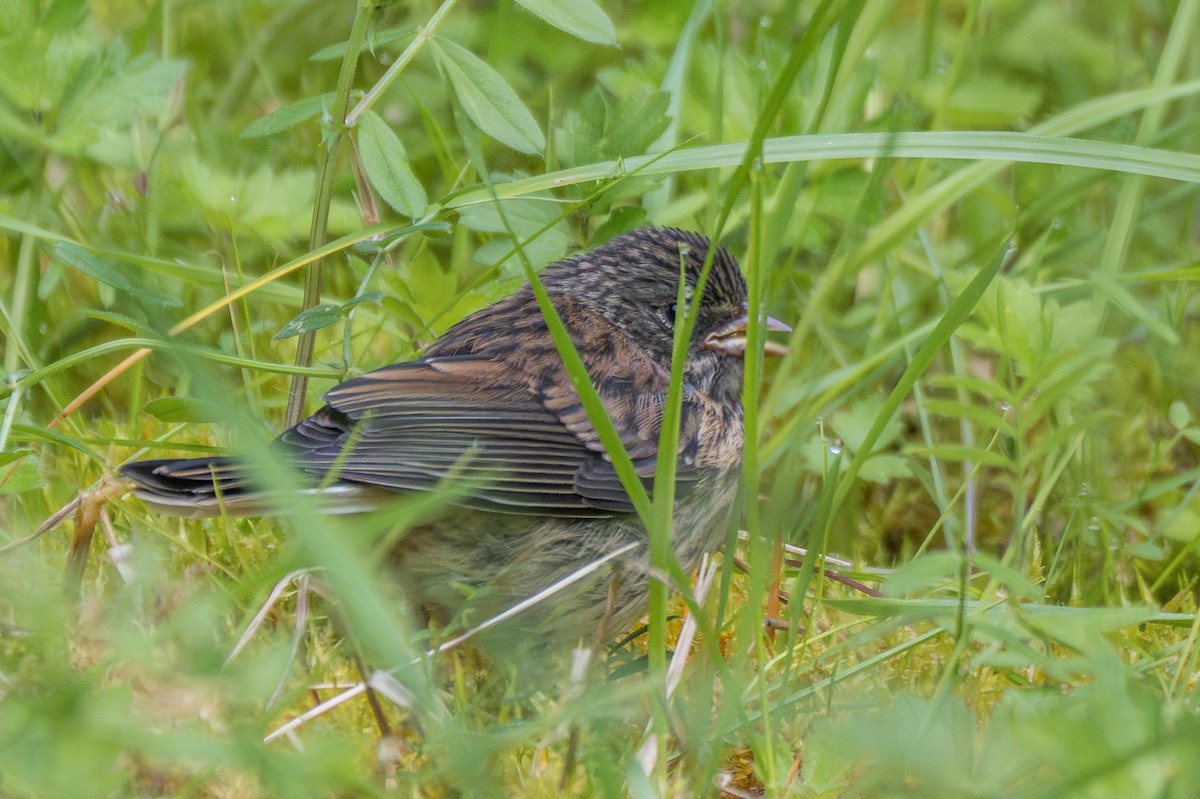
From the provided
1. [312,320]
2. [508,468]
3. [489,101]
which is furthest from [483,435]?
[489,101]

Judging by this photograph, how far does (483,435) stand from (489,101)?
0.77 m

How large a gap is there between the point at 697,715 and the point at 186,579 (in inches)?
50.7

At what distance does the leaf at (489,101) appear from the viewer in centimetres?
284

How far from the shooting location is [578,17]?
276 cm

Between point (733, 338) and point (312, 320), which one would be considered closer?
point (312, 320)

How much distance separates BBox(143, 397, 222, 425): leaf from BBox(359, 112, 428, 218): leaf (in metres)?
0.62

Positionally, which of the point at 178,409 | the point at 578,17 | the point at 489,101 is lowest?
the point at 178,409

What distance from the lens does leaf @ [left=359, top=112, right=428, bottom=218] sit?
9.51ft

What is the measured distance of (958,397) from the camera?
157 inches

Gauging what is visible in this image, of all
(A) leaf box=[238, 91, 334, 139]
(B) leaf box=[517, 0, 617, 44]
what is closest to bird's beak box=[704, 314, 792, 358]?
(B) leaf box=[517, 0, 617, 44]

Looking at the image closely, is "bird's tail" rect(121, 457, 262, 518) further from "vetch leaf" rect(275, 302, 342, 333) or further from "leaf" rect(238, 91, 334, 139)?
"leaf" rect(238, 91, 334, 139)

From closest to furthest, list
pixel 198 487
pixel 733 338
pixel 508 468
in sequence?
1. pixel 198 487
2. pixel 508 468
3. pixel 733 338

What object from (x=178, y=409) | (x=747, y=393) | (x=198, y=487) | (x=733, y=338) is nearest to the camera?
(x=747, y=393)

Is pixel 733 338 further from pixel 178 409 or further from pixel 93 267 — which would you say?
pixel 93 267
